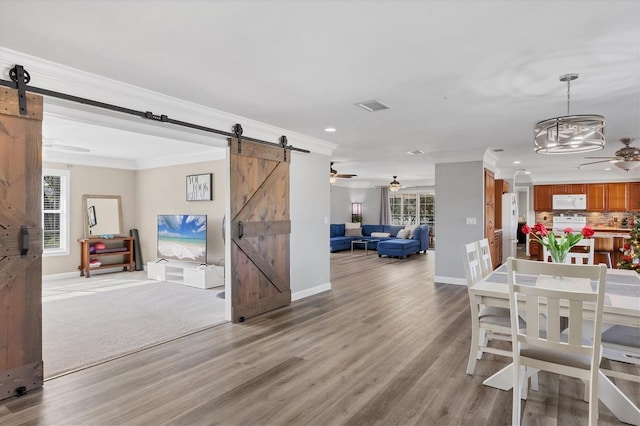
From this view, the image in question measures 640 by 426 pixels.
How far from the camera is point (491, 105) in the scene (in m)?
3.88

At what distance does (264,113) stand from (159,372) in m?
2.82

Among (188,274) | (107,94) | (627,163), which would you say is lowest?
(188,274)

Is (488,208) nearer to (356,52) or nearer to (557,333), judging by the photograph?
(557,333)

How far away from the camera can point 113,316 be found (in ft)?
15.7

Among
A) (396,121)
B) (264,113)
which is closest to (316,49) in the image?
(264,113)

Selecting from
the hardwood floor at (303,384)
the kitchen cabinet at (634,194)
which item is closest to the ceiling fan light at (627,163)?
the hardwood floor at (303,384)

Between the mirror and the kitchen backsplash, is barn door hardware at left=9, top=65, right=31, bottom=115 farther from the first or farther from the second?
the kitchen backsplash

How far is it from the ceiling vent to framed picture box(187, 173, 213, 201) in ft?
13.6

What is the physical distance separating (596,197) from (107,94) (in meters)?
11.7

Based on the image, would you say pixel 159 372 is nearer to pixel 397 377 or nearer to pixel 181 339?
pixel 181 339

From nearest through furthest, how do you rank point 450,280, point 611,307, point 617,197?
point 611,307 < point 450,280 < point 617,197

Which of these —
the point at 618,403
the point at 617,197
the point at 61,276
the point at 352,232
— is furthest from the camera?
the point at 352,232

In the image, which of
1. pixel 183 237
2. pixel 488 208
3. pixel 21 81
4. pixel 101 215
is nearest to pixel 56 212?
pixel 101 215

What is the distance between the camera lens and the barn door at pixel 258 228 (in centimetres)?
458
